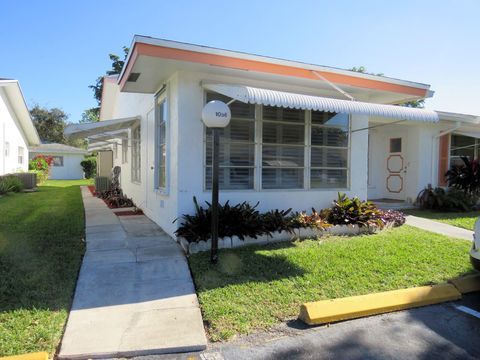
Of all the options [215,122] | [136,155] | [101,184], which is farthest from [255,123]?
[101,184]

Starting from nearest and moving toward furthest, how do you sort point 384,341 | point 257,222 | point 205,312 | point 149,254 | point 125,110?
point 384,341 → point 205,312 → point 149,254 → point 257,222 → point 125,110

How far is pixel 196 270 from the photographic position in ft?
17.5

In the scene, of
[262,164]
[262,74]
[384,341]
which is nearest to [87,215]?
[262,164]

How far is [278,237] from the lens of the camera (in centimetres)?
686

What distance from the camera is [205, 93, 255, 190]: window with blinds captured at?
7.12 meters

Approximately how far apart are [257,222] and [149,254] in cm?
196

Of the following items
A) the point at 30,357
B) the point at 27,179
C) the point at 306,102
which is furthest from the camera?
the point at 27,179

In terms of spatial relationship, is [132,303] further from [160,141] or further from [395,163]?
[395,163]

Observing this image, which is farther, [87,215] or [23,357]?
[87,215]

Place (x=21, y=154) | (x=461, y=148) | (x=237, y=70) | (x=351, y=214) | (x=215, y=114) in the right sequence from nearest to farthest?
(x=215, y=114) < (x=237, y=70) < (x=351, y=214) < (x=461, y=148) < (x=21, y=154)

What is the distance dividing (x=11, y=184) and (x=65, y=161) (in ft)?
68.3

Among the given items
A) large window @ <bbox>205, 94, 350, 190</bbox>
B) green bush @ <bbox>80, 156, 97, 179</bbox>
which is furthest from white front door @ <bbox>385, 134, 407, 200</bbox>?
green bush @ <bbox>80, 156, 97, 179</bbox>

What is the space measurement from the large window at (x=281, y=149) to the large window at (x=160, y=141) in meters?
1.45

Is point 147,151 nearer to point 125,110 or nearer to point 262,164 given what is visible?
point 262,164
